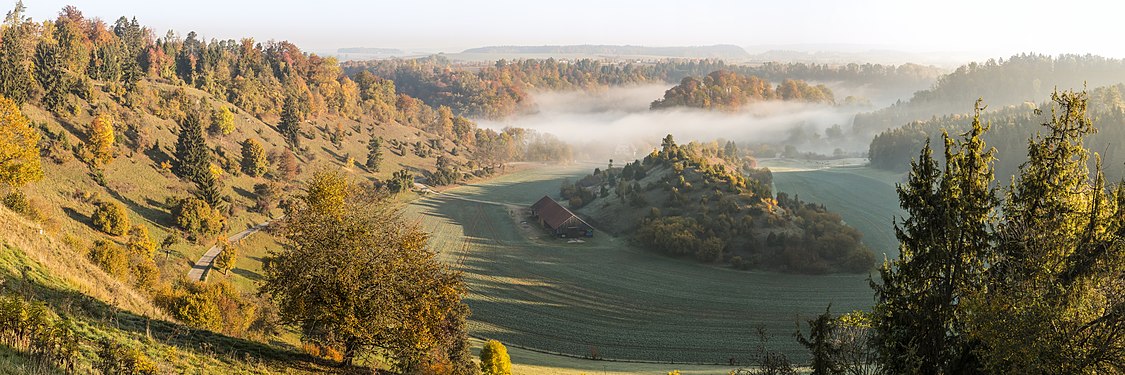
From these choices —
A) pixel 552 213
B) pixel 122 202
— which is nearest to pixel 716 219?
pixel 552 213

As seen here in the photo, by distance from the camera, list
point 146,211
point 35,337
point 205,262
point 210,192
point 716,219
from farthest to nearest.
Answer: point 716,219 < point 210,192 < point 146,211 < point 205,262 < point 35,337

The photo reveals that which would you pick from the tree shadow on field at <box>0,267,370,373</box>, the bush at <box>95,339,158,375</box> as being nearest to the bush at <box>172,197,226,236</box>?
the tree shadow on field at <box>0,267,370,373</box>

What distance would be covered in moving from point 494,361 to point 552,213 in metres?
52.6

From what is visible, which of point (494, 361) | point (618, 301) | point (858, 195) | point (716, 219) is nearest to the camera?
point (494, 361)

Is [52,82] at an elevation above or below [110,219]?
above

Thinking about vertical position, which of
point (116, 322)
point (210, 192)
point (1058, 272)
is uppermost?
point (1058, 272)

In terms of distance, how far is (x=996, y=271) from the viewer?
14.2 meters

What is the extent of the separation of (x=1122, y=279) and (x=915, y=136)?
132439 millimetres

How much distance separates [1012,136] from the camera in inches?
4321

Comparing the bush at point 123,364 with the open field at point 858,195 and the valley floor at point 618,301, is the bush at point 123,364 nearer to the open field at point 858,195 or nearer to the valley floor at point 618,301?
the valley floor at point 618,301

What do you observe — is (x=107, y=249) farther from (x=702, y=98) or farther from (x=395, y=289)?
(x=702, y=98)

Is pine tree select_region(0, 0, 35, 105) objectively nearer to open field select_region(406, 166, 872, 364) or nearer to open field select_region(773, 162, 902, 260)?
open field select_region(406, 166, 872, 364)

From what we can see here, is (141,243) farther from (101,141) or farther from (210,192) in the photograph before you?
(101,141)

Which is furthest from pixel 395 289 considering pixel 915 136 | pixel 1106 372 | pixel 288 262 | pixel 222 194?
pixel 915 136
